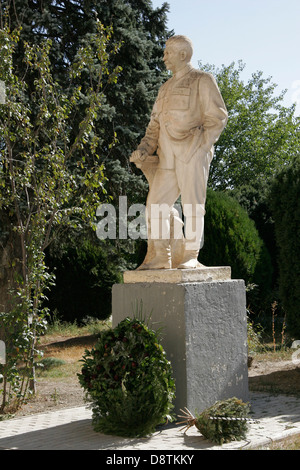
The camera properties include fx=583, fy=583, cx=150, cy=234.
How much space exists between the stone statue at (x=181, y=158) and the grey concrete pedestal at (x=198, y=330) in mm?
344

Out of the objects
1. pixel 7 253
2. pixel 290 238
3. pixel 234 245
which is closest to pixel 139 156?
pixel 290 238

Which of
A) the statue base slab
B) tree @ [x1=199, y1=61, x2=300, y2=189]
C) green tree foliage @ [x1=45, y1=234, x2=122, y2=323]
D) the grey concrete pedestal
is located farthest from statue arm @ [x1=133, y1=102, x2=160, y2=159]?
tree @ [x1=199, y1=61, x2=300, y2=189]

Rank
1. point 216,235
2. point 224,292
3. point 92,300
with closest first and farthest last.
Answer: point 224,292
point 216,235
point 92,300

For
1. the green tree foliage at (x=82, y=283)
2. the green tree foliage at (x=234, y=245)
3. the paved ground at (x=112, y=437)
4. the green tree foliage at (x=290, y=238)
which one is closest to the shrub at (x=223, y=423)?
the paved ground at (x=112, y=437)

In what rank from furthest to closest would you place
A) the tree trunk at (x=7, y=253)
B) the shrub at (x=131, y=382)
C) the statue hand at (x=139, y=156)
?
1. the tree trunk at (x=7, y=253)
2. the statue hand at (x=139, y=156)
3. the shrub at (x=131, y=382)

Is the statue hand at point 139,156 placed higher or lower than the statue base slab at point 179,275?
higher

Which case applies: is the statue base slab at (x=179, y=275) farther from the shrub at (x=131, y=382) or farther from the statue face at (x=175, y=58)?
the statue face at (x=175, y=58)

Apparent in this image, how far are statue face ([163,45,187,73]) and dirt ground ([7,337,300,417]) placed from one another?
3.85 metres

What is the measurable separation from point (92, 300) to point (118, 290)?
731 centimetres

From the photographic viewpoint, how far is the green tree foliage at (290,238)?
8398 mm

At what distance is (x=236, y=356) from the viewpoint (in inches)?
225

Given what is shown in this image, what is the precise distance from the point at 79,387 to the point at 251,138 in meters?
22.0

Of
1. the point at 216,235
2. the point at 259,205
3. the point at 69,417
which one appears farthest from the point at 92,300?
the point at 69,417
